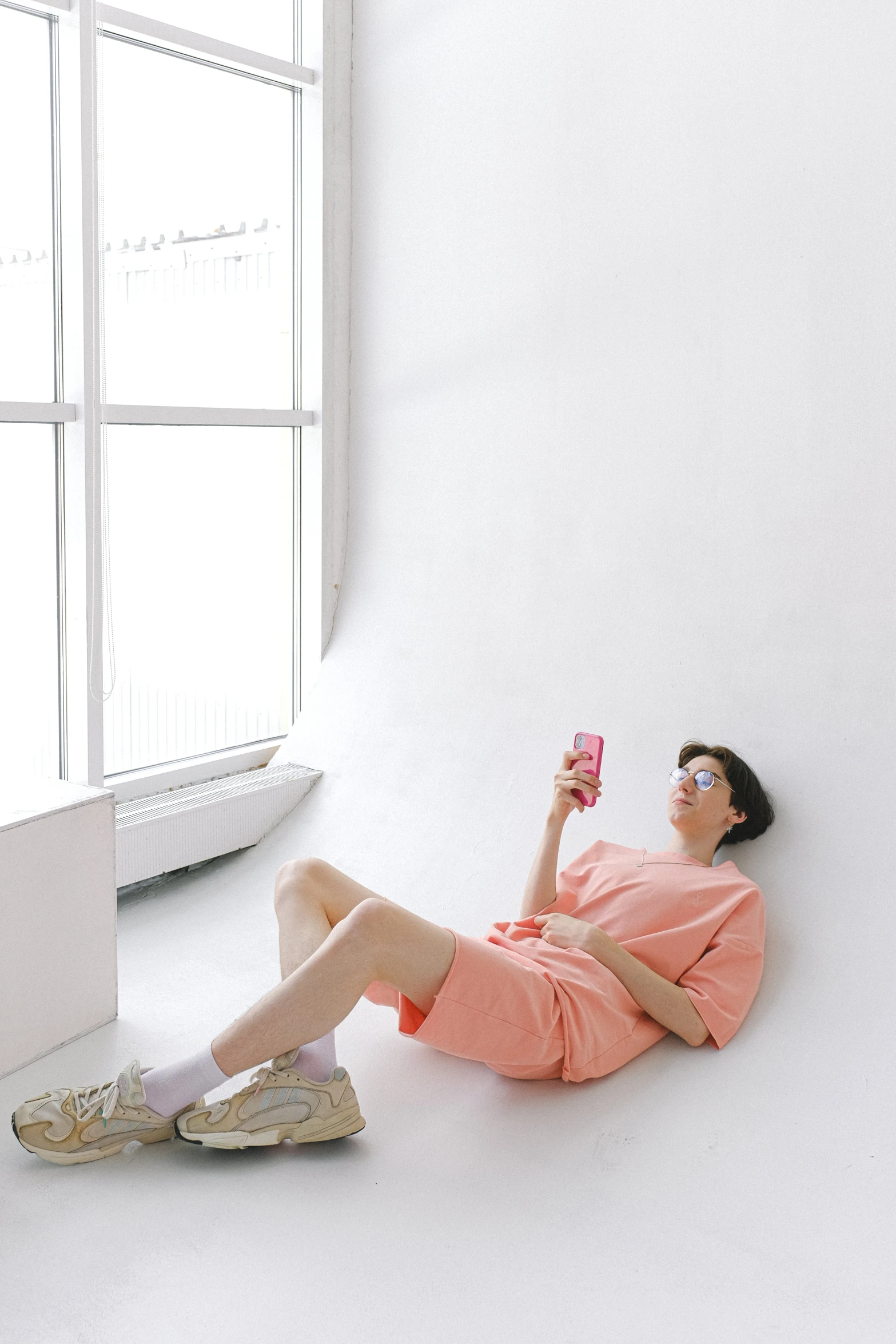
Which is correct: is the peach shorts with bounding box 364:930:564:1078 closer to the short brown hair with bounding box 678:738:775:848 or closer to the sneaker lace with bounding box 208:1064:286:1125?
the sneaker lace with bounding box 208:1064:286:1125

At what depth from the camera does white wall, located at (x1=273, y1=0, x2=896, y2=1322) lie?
2.37 m

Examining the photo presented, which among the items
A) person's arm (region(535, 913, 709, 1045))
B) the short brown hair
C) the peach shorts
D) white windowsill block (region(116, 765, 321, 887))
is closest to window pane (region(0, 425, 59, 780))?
white windowsill block (region(116, 765, 321, 887))

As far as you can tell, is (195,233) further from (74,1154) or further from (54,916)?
(74,1154)

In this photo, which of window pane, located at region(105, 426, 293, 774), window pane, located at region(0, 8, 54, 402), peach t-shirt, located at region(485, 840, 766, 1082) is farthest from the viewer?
window pane, located at region(105, 426, 293, 774)

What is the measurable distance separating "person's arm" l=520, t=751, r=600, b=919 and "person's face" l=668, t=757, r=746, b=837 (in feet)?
0.52

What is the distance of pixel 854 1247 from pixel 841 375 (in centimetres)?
160

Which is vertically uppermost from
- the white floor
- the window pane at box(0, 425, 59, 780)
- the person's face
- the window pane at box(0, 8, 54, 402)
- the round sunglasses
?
the window pane at box(0, 8, 54, 402)

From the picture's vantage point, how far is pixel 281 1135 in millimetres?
1922

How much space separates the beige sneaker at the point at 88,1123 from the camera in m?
1.88

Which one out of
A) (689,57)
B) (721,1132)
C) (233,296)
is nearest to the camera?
(721,1132)

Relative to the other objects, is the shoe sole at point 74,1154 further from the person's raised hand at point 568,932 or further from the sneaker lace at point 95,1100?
the person's raised hand at point 568,932

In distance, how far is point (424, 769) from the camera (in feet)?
10.2

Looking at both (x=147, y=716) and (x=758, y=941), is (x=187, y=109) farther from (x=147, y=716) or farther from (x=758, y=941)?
(x=758, y=941)

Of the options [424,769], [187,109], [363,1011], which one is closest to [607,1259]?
[363,1011]
